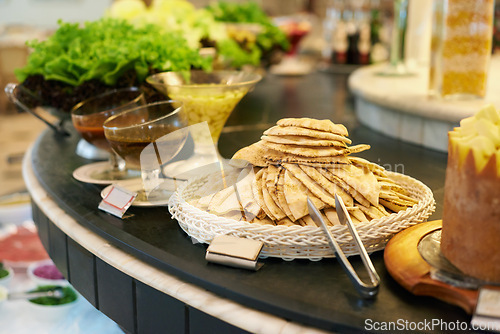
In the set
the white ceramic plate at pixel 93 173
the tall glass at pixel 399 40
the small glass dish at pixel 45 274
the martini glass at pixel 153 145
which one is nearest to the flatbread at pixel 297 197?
the martini glass at pixel 153 145

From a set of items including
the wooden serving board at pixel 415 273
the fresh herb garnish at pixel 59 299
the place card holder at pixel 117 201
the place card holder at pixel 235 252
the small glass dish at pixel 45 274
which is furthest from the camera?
the small glass dish at pixel 45 274

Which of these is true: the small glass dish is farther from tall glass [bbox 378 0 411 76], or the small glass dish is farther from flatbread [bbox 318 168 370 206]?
tall glass [bbox 378 0 411 76]

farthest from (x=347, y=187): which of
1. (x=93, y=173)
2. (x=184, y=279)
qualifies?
(x=93, y=173)

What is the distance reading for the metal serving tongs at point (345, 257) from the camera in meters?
0.68

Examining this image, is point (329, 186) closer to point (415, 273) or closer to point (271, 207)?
point (271, 207)

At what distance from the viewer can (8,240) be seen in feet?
6.74

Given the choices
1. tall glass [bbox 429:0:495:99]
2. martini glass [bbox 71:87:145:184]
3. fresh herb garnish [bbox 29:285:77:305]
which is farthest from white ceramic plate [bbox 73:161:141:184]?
tall glass [bbox 429:0:495:99]

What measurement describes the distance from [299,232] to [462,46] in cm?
102

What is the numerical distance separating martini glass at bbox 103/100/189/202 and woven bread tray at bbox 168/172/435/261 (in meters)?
0.21

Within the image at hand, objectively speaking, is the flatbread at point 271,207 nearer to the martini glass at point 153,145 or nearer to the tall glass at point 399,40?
the martini glass at point 153,145

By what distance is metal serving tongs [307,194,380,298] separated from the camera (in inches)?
26.9

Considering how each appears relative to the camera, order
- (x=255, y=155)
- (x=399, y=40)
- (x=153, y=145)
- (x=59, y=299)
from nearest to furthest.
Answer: (x=255, y=155)
(x=153, y=145)
(x=59, y=299)
(x=399, y=40)

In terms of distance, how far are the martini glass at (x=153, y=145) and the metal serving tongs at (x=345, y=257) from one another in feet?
1.22

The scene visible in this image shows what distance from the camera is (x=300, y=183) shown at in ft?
2.70
